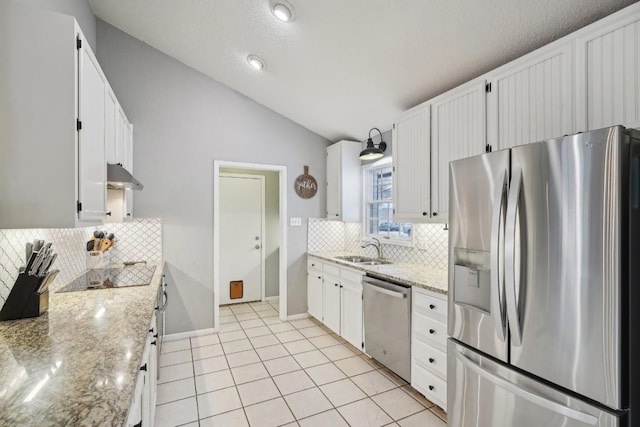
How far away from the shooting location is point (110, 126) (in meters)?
2.21

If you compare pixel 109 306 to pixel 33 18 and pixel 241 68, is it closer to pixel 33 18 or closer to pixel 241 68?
pixel 33 18

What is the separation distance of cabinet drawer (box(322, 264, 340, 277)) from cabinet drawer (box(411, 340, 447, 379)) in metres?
1.25

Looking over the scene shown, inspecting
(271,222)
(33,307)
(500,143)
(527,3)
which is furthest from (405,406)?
(271,222)

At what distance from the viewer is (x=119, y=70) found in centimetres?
330

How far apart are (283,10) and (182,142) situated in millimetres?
1997

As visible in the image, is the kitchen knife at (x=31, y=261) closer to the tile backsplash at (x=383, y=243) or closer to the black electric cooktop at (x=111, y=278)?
the black electric cooktop at (x=111, y=278)

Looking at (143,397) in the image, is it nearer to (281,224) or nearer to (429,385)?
(429,385)

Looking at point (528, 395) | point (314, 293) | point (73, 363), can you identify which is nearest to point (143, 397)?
point (73, 363)

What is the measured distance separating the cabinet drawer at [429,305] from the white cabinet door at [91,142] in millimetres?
2184

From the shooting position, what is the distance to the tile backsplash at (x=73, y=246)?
1.59 m

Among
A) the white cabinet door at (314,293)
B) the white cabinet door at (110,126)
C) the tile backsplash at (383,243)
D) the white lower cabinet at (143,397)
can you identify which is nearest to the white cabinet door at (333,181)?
the tile backsplash at (383,243)

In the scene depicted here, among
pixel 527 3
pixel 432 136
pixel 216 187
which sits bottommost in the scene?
pixel 216 187

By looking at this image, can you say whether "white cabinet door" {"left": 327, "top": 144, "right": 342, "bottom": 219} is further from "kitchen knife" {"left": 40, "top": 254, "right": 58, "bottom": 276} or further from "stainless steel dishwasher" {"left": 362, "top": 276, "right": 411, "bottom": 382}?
"kitchen knife" {"left": 40, "top": 254, "right": 58, "bottom": 276}

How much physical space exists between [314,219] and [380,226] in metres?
0.93
